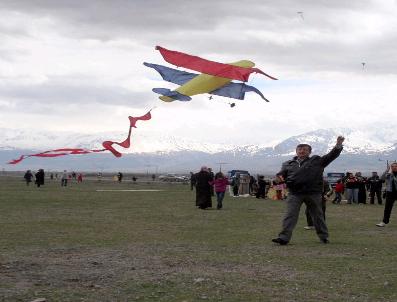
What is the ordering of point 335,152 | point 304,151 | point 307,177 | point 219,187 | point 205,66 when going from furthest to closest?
point 219,187
point 205,66
point 304,151
point 307,177
point 335,152

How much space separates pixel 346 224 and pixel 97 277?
11025 millimetres

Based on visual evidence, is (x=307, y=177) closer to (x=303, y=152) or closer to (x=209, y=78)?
(x=303, y=152)

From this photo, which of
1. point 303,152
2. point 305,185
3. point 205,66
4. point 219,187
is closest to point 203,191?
point 219,187

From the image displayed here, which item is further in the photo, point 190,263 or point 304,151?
point 304,151

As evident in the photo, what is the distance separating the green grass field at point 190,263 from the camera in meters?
7.82

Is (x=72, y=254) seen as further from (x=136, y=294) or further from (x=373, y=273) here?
(x=373, y=273)

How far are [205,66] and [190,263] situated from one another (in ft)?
22.8

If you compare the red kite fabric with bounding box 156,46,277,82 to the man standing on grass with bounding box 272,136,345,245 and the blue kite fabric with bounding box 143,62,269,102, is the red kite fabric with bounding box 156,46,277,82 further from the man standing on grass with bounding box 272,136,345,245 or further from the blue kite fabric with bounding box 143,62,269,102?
the man standing on grass with bounding box 272,136,345,245

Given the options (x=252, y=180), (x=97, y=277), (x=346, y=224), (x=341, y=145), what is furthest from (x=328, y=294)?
(x=252, y=180)

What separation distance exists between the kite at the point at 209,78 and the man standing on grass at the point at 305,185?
2.64 metres

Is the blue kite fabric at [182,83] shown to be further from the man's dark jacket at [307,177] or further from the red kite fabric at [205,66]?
the man's dark jacket at [307,177]

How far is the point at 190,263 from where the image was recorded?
10.1 metres

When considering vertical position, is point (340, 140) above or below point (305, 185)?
above

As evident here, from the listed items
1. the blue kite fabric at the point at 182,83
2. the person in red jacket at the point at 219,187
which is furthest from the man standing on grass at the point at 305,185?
the person in red jacket at the point at 219,187
